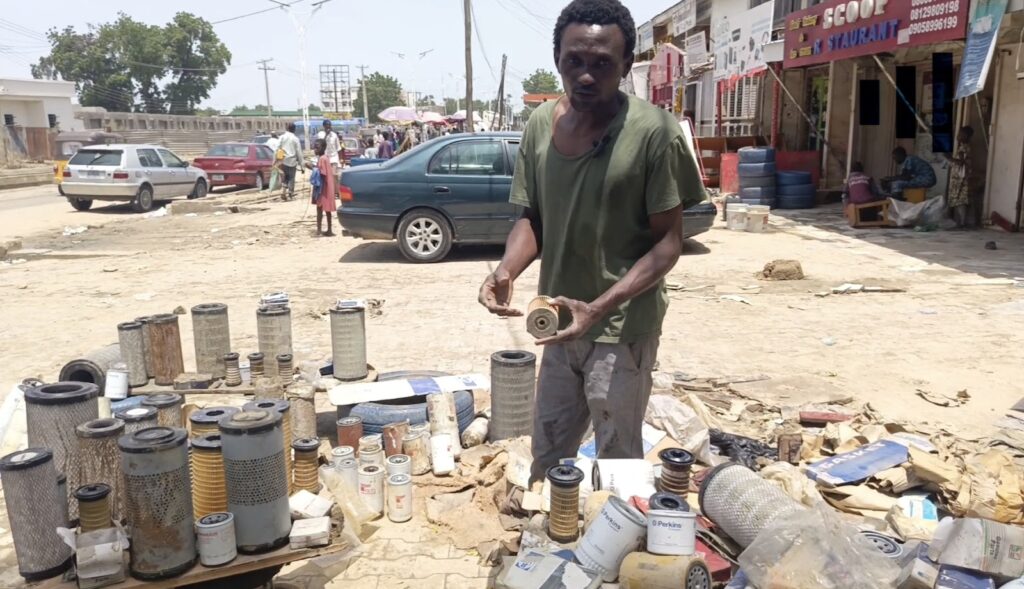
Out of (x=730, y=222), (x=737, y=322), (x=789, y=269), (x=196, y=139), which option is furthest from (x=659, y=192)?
(x=196, y=139)

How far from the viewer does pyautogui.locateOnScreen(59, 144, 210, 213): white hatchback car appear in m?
17.2

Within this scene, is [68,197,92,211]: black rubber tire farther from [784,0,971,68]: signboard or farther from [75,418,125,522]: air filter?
[75,418,125,522]: air filter

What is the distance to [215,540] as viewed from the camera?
2564mm

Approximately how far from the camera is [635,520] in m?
2.36

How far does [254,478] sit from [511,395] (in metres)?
1.95

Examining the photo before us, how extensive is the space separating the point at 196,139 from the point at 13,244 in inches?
1686

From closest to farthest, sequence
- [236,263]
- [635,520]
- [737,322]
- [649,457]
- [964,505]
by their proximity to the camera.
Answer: [635,520] < [964,505] < [649,457] < [737,322] < [236,263]

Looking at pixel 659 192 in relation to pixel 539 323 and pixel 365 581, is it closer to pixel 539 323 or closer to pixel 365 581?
pixel 539 323

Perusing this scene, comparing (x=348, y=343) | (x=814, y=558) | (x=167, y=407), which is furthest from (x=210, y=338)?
(x=814, y=558)

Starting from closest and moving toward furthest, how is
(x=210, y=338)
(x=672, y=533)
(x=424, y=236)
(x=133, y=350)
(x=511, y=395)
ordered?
(x=672, y=533) → (x=511, y=395) → (x=133, y=350) → (x=210, y=338) → (x=424, y=236)

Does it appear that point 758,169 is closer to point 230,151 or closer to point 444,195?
point 444,195

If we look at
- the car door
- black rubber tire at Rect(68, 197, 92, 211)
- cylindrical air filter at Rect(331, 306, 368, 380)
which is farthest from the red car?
cylindrical air filter at Rect(331, 306, 368, 380)

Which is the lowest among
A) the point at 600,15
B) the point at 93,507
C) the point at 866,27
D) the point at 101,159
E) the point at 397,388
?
the point at 397,388

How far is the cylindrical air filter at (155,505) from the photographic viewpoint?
2451mm
